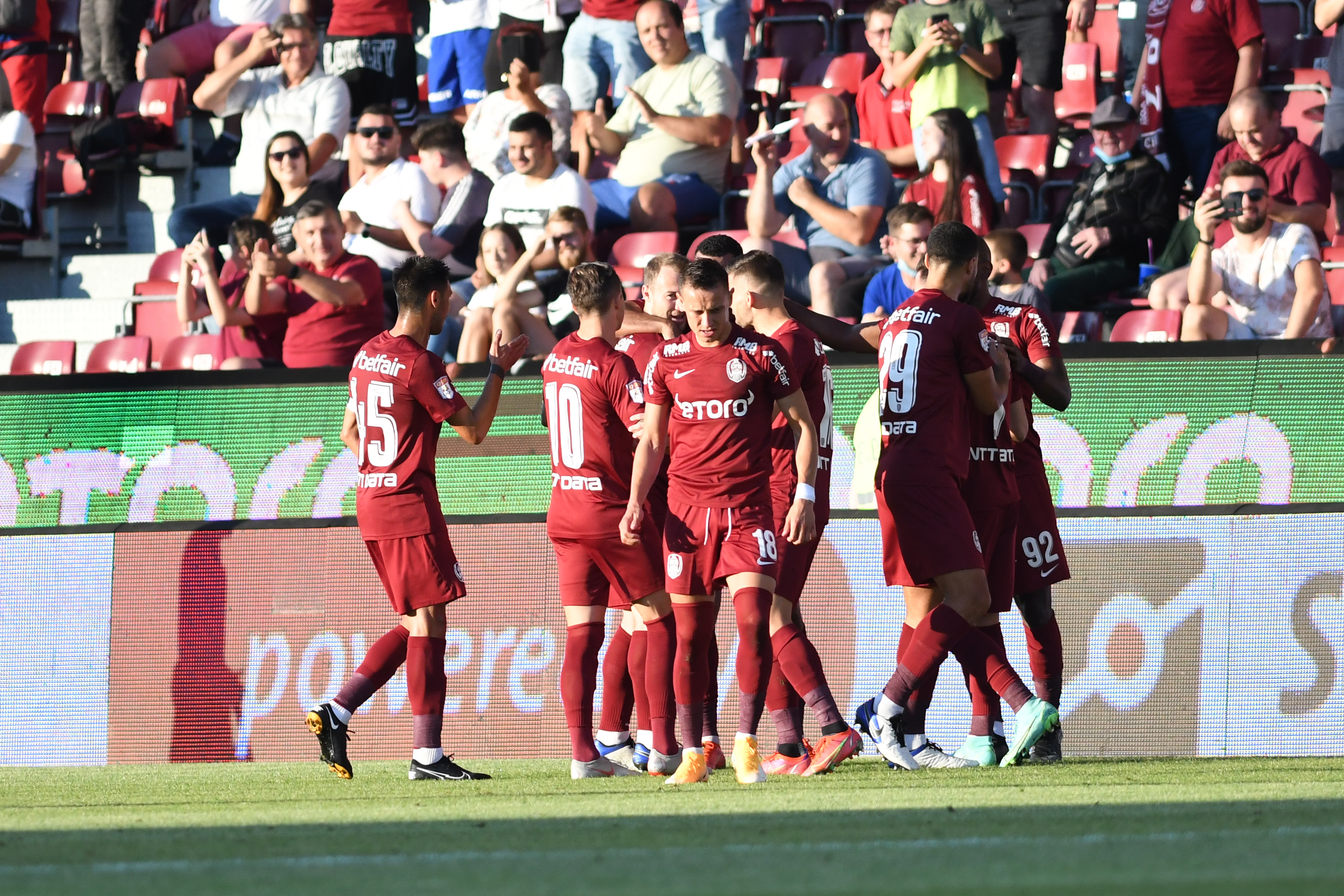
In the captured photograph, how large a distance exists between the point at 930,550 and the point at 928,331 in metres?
0.84

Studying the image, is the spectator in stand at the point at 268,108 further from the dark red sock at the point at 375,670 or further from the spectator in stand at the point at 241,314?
the dark red sock at the point at 375,670

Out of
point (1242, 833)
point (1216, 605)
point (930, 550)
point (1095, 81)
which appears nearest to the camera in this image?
point (1242, 833)

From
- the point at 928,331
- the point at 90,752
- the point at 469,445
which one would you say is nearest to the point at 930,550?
the point at 928,331

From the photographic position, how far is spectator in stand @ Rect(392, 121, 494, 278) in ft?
37.5

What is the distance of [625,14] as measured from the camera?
12.8 meters

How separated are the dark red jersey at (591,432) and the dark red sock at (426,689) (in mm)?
681

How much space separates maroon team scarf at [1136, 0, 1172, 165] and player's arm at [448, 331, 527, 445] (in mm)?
5426

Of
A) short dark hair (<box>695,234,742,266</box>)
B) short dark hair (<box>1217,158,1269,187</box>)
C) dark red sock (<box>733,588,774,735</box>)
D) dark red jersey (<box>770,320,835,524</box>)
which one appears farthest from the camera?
short dark hair (<box>1217,158,1269,187</box>)

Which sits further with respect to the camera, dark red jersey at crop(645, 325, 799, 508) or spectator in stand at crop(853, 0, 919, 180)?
spectator in stand at crop(853, 0, 919, 180)

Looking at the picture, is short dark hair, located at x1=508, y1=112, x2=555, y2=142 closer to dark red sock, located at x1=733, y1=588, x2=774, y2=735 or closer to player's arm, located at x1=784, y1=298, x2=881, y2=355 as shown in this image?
player's arm, located at x1=784, y1=298, x2=881, y2=355

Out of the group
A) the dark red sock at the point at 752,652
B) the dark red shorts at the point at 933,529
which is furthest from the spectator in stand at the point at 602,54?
the dark red sock at the point at 752,652

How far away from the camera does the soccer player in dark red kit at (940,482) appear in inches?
262

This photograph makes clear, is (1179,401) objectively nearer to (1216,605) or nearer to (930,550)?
(1216,605)

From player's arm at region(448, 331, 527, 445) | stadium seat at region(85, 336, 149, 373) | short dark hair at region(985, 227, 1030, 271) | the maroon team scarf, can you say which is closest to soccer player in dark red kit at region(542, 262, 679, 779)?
player's arm at region(448, 331, 527, 445)
